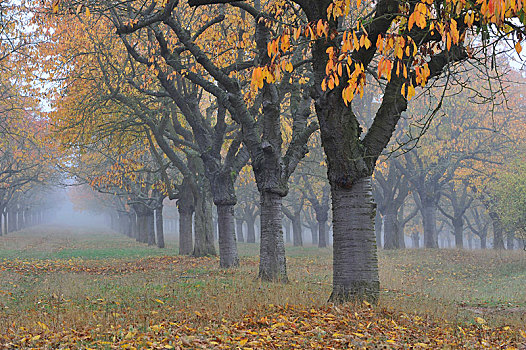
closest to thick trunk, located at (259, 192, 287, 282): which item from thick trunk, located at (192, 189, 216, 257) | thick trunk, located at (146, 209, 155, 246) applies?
thick trunk, located at (192, 189, 216, 257)

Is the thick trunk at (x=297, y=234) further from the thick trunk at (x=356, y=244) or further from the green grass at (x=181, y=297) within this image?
the thick trunk at (x=356, y=244)

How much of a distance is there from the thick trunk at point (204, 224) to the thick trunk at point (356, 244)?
14945mm

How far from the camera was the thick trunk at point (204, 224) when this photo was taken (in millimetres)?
22938

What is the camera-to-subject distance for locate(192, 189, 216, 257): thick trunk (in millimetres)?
22938

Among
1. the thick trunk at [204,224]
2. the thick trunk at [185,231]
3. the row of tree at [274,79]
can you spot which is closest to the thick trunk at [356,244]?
the row of tree at [274,79]

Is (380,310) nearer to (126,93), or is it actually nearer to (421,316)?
(421,316)

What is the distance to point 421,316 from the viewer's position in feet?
26.1

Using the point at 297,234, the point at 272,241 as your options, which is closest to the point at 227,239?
the point at 272,241

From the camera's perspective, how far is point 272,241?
41.9 ft

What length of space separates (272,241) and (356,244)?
4.73m

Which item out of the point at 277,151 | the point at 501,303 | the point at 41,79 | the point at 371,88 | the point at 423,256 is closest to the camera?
the point at 501,303

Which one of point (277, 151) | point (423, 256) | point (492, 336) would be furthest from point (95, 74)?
point (423, 256)

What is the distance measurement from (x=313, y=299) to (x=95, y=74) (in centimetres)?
1576

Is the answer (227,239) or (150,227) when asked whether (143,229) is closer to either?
(150,227)
